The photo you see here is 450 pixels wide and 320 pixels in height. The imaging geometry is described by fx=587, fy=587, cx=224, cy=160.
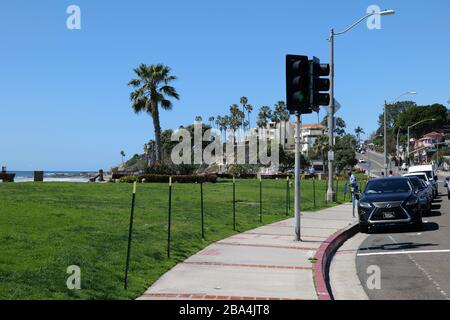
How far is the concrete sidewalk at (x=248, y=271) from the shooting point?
836cm

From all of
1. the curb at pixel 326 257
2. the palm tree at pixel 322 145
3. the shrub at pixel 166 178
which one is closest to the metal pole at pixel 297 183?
the curb at pixel 326 257

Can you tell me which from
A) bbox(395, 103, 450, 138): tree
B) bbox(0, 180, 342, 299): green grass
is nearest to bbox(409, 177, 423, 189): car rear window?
bbox(0, 180, 342, 299): green grass

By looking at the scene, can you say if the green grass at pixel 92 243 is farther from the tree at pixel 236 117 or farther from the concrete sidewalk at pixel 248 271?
the tree at pixel 236 117

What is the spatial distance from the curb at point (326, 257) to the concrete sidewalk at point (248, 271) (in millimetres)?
121

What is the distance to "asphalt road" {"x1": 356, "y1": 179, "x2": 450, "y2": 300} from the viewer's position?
29.8ft

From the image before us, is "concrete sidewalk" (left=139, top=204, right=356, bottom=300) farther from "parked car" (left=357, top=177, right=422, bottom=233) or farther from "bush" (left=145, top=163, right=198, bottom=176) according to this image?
"bush" (left=145, top=163, right=198, bottom=176)

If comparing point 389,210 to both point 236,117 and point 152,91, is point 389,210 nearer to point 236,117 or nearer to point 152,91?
point 152,91

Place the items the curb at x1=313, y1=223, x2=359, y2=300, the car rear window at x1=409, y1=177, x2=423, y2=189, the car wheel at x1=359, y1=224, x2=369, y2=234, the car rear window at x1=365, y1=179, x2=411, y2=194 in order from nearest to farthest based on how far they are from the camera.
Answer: the curb at x1=313, y1=223, x2=359, y2=300
the car wheel at x1=359, y1=224, x2=369, y2=234
the car rear window at x1=365, y1=179, x2=411, y2=194
the car rear window at x1=409, y1=177, x2=423, y2=189

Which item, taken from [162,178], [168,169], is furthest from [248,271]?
[168,169]

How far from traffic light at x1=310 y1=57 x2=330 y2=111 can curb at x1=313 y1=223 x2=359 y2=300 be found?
132 inches
